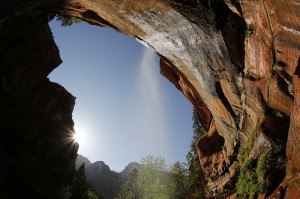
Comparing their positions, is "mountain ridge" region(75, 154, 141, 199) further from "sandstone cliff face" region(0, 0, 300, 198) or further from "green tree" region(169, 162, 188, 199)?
"sandstone cliff face" region(0, 0, 300, 198)

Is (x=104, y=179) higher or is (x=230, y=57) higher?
(x=230, y=57)

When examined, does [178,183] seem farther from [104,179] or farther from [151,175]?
[104,179]

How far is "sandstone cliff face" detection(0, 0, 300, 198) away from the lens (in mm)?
9281

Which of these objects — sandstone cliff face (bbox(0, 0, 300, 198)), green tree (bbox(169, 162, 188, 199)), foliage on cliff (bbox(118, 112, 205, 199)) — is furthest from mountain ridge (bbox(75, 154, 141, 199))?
sandstone cliff face (bbox(0, 0, 300, 198))

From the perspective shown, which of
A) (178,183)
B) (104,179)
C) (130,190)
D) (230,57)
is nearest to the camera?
(230,57)

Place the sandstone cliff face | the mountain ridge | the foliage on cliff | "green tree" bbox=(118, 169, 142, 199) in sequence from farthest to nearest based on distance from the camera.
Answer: the mountain ridge
"green tree" bbox=(118, 169, 142, 199)
the foliage on cliff
the sandstone cliff face

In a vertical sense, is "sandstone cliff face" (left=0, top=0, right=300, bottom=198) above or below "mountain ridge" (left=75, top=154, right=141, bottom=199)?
above

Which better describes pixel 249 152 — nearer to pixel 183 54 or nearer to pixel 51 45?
pixel 183 54

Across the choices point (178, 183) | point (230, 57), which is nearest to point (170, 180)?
point (178, 183)

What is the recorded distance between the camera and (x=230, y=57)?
39.5 feet

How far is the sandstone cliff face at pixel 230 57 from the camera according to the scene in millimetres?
9281

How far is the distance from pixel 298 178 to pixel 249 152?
5.13m

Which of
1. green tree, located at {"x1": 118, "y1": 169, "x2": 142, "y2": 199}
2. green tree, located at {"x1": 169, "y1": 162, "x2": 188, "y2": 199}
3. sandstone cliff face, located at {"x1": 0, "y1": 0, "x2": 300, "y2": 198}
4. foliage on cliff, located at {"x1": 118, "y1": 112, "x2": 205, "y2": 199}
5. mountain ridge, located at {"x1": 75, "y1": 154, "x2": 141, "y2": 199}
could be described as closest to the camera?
sandstone cliff face, located at {"x1": 0, "y1": 0, "x2": 300, "y2": 198}

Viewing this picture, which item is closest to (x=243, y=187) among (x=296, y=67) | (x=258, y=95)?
(x=258, y=95)
